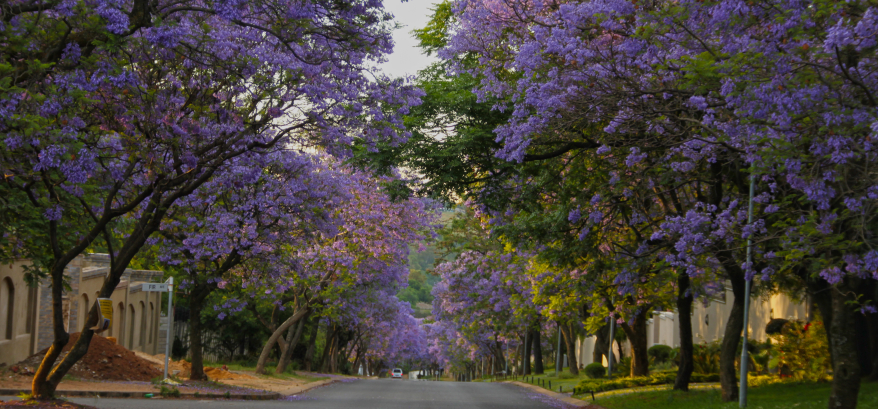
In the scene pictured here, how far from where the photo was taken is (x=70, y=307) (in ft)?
90.8

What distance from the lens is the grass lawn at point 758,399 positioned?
49.7 ft

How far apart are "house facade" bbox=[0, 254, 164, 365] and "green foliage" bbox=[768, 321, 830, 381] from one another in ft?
59.0

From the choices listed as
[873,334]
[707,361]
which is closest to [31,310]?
[707,361]

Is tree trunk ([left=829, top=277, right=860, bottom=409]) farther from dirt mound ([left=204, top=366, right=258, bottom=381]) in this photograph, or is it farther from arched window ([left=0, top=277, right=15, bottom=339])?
arched window ([left=0, top=277, right=15, bottom=339])

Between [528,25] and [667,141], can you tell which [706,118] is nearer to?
[667,141]

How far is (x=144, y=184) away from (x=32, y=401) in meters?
4.56

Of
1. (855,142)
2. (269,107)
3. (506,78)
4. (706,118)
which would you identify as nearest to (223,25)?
(269,107)

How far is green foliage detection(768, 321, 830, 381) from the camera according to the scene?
1903 cm

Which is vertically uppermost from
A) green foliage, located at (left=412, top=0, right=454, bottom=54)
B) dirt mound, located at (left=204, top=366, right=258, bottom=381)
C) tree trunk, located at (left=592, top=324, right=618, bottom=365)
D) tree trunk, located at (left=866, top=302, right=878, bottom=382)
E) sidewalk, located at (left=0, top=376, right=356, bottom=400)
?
green foliage, located at (left=412, top=0, right=454, bottom=54)

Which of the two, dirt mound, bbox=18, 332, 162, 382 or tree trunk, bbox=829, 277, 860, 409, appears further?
dirt mound, bbox=18, 332, 162, 382

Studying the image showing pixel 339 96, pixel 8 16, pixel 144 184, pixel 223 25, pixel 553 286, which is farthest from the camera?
pixel 553 286

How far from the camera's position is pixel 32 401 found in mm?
11805

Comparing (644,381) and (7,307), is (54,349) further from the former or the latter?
(644,381)

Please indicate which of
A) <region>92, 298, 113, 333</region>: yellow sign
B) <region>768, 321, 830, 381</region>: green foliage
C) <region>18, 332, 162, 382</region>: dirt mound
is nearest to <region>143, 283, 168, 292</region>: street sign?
<region>18, 332, 162, 382</region>: dirt mound
